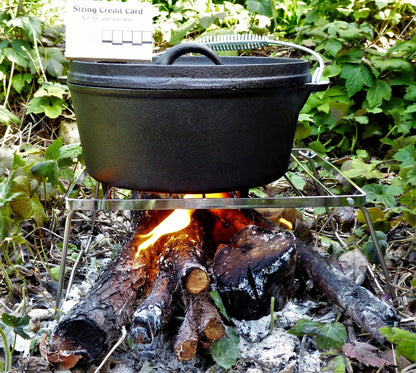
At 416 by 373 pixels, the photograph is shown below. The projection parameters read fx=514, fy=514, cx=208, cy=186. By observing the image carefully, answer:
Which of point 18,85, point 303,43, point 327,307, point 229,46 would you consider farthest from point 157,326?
point 303,43

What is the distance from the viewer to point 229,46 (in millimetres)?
1666

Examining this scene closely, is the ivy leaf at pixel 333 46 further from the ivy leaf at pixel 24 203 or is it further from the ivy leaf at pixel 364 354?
the ivy leaf at pixel 364 354

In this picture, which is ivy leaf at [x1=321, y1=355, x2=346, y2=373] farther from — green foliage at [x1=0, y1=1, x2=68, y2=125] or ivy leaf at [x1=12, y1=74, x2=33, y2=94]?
ivy leaf at [x1=12, y1=74, x2=33, y2=94]

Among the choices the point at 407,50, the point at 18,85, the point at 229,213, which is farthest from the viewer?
the point at 18,85

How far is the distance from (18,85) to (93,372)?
7.09 feet

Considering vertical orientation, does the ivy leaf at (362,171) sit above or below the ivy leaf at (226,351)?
below

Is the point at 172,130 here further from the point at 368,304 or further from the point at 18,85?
the point at 18,85

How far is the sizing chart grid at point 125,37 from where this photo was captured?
53.4 inches

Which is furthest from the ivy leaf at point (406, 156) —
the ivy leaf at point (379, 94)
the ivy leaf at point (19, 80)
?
the ivy leaf at point (19, 80)

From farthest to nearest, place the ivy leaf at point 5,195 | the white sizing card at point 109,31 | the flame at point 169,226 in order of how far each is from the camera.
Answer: the flame at point 169,226, the ivy leaf at point 5,195, the white sizing card at point 109,31

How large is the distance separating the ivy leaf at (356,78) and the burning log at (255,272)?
65.5 inches

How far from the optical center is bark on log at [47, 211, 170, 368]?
1.21 m

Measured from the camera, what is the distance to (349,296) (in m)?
1.41

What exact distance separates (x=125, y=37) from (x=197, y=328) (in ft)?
2.53
